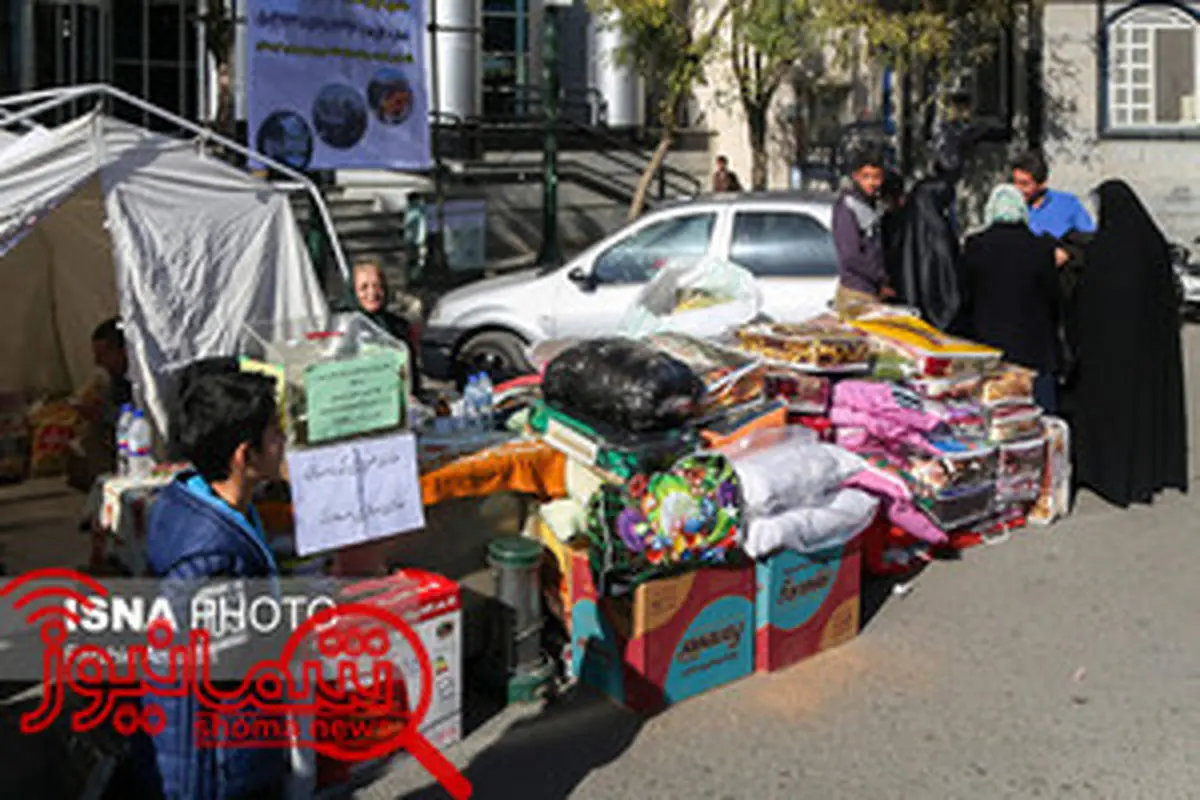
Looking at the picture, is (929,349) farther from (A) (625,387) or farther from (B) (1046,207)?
(A) (625,387)

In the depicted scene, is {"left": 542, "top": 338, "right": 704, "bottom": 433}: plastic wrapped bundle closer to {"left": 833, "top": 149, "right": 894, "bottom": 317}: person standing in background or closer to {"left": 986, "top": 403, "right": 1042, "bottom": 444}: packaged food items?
{"left": 986, "top": 403, "right": 1042, "bottom": 444}: packaged food items

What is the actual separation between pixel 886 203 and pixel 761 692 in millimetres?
4690

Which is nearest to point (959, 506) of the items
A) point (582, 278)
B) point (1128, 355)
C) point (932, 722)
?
point (1128, 355)

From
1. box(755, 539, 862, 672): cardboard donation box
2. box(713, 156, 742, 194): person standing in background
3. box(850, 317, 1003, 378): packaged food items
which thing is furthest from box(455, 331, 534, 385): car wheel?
box(713, 156, 742, 194): person standing in background

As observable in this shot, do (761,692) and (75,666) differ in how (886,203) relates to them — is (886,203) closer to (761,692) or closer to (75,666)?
(761,692)

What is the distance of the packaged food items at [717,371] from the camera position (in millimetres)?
6066

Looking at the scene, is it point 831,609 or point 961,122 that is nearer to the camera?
point 831,609

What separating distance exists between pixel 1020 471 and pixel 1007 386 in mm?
522

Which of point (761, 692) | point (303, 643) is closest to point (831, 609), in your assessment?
point (761, 692)

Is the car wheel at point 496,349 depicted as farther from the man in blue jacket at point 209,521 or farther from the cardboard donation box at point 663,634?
the man in blue jacket at point 209,521

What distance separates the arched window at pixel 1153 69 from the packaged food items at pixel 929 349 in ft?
47.1

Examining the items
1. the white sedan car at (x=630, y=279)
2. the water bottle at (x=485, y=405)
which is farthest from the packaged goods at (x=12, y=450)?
the water bottle at (x=485, y=405)

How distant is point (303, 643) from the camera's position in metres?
4.36

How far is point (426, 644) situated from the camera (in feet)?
15.7
